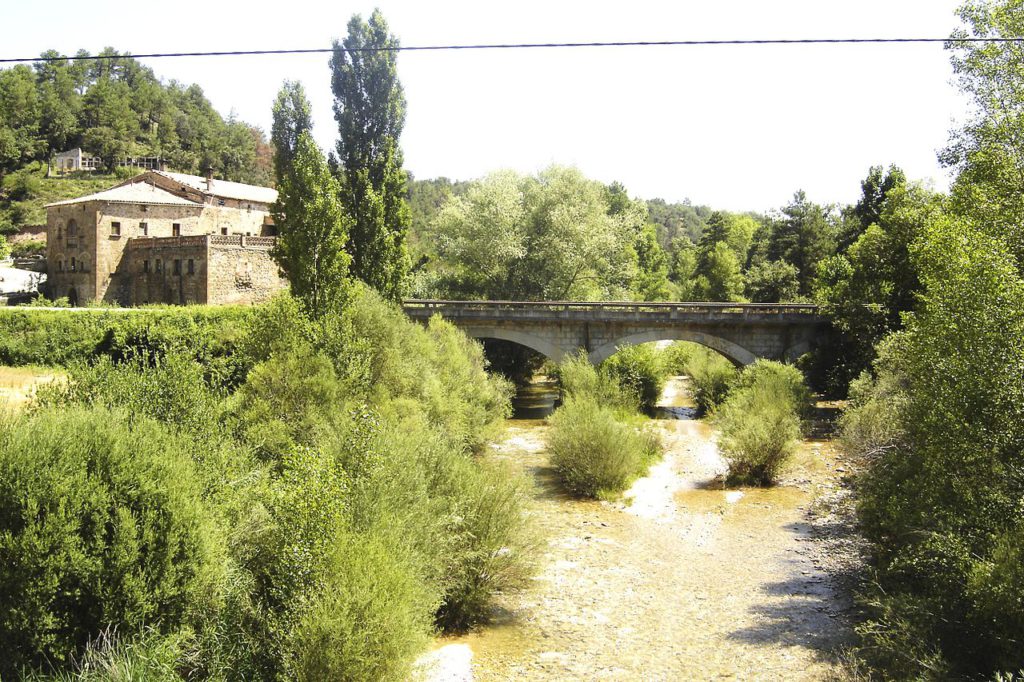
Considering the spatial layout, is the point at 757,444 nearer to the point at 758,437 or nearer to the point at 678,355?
the point at 758,437

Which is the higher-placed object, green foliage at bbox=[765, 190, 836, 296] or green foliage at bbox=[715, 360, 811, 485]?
green foliage at bbox=[765, 190, 836, 296]

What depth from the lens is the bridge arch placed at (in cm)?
3584

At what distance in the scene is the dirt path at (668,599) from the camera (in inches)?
467

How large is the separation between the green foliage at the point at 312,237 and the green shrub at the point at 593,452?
25.8ft

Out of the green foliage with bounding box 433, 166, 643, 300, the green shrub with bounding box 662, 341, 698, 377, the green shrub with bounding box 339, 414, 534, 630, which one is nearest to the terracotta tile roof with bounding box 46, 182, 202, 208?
the green foliage with bounding box 433, 166, 643, 300

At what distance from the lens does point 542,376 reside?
49594 mm

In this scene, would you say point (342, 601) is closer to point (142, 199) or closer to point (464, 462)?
point (464, 462)

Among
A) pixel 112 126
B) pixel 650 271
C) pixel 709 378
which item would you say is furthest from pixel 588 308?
pixel 112 126

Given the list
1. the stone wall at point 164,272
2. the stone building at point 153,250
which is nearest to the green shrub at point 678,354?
the stone building at point 153,250

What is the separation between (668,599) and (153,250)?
43579 millimetres

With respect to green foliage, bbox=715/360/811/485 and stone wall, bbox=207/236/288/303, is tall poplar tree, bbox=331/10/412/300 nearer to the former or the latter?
green foliage, bbox=715/360/811/485

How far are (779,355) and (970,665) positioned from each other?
2731cm

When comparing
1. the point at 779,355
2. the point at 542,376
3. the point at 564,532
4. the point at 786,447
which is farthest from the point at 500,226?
the point at 564,532

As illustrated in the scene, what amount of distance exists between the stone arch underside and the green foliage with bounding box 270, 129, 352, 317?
15.9 metres
